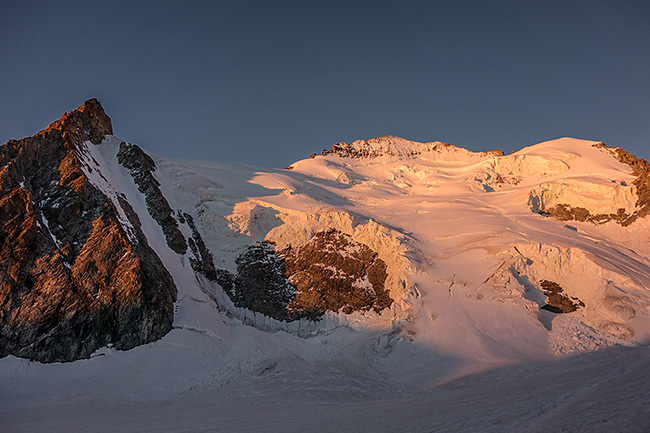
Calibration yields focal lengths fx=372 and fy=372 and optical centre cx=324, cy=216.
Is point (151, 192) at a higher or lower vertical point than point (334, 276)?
higher

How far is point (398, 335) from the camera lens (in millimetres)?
26953

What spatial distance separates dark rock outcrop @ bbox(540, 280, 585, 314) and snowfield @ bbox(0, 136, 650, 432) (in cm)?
32

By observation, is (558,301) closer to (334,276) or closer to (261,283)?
(334,276)

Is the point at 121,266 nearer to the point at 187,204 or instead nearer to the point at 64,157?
the point at 64,157

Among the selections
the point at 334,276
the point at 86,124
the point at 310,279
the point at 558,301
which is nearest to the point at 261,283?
the point at 310,279

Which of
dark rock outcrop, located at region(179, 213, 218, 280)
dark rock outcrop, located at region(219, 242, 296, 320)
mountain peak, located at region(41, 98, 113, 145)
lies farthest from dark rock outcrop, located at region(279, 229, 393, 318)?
mountain peak, located at region(41, 98, 113, 145)

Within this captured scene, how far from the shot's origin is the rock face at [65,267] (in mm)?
20156

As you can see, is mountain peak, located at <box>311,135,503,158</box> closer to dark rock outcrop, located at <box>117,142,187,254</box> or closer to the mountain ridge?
the mountain ridge

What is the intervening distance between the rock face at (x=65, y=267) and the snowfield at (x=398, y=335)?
1.21m

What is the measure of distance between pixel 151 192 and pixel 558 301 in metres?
35.2

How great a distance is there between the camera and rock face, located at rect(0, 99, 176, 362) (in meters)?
20.2

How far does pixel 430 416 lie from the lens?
9.19 meters

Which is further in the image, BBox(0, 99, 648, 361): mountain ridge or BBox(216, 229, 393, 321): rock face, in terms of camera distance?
BBox(216, 229, 393, 321): rock face

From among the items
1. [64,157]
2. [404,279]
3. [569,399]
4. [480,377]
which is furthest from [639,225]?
[64,157]
